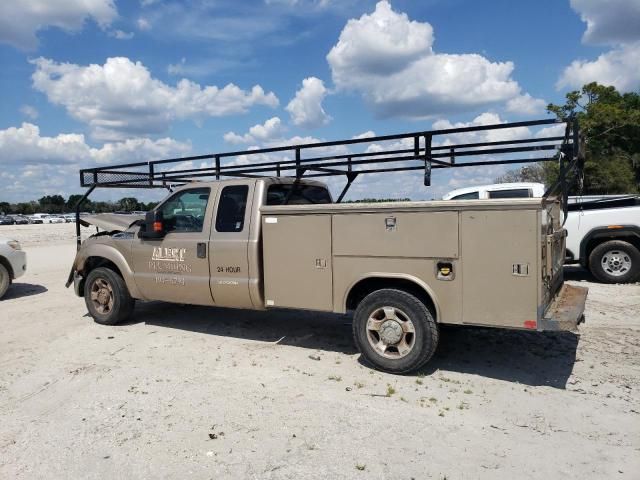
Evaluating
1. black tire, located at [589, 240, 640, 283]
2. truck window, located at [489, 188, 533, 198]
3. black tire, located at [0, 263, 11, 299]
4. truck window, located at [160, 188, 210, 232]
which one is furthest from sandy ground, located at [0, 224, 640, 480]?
truck window, located at [489, 188, 533, 198]

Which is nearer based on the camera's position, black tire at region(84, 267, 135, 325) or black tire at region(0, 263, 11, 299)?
black tire at region(84, 267, 135, 325)

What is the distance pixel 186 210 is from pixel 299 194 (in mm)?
1463

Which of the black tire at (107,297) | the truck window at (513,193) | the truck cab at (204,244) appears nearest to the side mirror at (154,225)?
the truck cab at (204,244)

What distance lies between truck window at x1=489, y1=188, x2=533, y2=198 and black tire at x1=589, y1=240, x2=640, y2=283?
5.39 ft

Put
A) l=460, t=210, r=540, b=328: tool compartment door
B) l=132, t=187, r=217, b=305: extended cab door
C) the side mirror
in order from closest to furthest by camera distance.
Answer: l=460, t=210, r=540, b=328: tool compartment door, l=132, t=187, r=217, b=305: extended cab door, the side mirror

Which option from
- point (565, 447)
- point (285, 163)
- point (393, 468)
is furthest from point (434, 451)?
point (285, 163)

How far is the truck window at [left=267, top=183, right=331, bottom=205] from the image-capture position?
6336mm

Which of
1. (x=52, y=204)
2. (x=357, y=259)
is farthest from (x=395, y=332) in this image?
(x=52, y=204)

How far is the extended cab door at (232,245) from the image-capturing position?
6.10 m

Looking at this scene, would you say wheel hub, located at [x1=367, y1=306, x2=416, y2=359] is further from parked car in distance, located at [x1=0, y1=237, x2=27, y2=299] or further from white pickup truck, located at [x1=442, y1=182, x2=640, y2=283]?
parked car in distance, located at [x1=0, y1=237, x2=27, y2=299]

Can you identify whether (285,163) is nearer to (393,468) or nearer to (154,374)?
(154,374)

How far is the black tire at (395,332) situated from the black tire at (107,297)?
3.66m

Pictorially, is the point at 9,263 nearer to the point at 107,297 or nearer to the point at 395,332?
the point at 107,297

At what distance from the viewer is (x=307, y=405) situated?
14.8 ft
